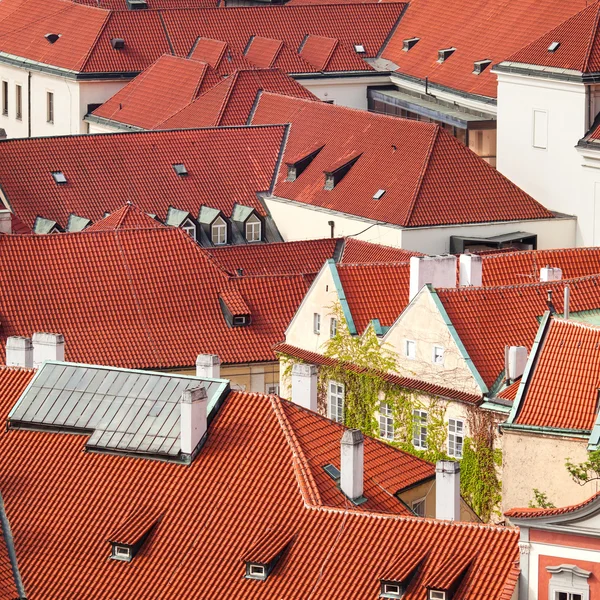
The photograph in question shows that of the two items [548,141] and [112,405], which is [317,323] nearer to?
[112,405]

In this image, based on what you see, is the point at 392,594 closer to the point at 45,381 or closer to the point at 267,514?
the point at 267,514

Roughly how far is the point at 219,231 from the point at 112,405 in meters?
42.1

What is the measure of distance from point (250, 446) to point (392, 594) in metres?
6.71

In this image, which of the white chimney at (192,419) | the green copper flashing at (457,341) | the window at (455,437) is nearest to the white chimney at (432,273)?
the green copper flashing at (457,341)

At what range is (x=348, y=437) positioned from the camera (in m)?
60.8

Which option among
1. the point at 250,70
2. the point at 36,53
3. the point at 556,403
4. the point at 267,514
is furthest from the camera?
the point at 36,53

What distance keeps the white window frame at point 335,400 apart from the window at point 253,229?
2934cm

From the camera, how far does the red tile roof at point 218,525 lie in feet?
185

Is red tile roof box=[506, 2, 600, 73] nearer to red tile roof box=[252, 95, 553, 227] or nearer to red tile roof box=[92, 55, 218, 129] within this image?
red tile roof box=[252, 95, 553, 227]

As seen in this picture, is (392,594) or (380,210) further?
(380,210)

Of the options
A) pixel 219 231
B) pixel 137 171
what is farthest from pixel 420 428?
pixel 137 171

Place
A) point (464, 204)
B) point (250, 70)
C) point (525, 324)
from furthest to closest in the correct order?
1. point (250, 70)
2. point (464, 204)
3. point (525, 324)

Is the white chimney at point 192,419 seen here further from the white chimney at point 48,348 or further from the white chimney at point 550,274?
the white chimney at point 550,274

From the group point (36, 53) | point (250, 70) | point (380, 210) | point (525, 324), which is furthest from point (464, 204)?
point (36, 53)
